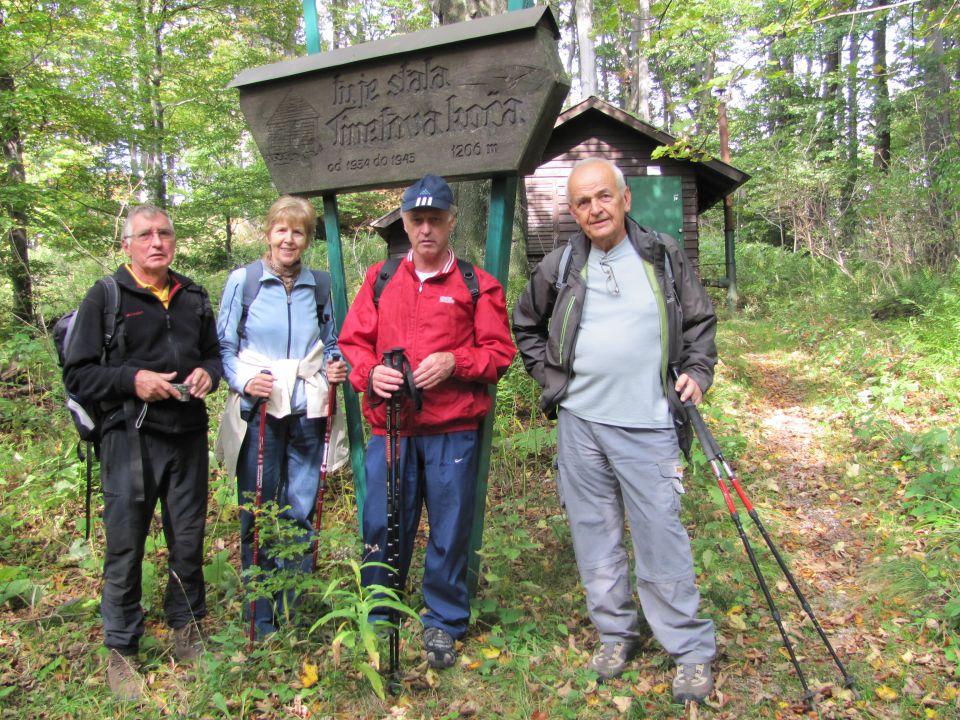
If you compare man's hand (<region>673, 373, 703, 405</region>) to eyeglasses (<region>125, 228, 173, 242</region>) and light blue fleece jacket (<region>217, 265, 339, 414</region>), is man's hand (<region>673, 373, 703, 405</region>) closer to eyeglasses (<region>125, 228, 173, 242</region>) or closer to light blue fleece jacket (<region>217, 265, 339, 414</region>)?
light blue fleece jacket (<region>217, 265, 339, 414</region>)

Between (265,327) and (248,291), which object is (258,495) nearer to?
(265,327)

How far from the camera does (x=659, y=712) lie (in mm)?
2719

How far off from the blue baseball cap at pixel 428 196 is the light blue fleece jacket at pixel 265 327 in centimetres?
76

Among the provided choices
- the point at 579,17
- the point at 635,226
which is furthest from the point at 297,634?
the point at 579,17

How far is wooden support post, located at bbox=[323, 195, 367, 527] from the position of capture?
3.56 m

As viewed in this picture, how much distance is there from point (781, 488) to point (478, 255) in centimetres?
320

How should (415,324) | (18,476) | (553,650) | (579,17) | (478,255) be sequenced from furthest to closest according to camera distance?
(579,17)
(478,255)
(18,476)
(553,650)
(415,324)

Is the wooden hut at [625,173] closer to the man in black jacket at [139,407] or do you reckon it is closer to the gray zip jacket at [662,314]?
the man in black jacket at [139,407]

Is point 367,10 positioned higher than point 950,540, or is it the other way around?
point 367,10

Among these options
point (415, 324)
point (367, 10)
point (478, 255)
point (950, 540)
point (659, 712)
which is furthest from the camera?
point (367, 10)

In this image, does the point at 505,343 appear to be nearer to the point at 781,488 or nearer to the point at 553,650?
the point at 553,650

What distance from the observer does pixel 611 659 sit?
2.93m

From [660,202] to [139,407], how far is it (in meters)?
12.2

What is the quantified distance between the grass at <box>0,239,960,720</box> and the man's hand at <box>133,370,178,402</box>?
1.09 meters
